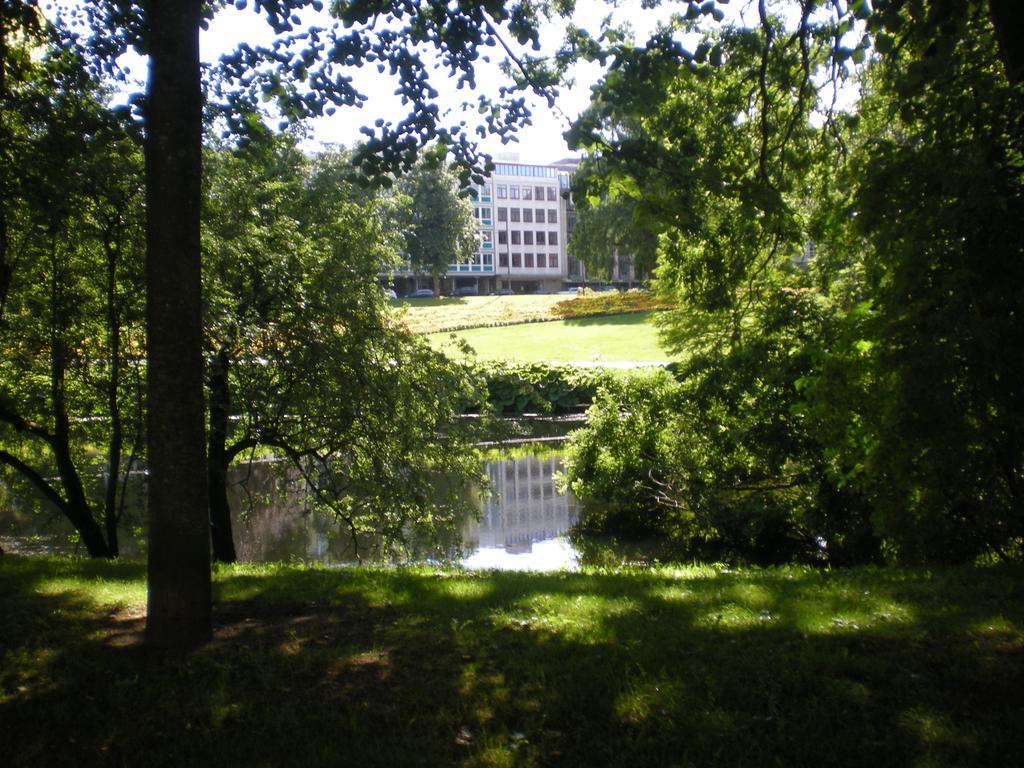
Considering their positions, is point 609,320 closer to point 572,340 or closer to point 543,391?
point 572,340

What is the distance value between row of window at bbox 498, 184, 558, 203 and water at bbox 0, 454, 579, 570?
8073 cm

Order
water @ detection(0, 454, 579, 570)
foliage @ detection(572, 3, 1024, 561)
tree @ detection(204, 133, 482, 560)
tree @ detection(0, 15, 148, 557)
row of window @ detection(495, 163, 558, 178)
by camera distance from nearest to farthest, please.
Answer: foliage @ detection(572, 3, 1024, 561) < tree @ detection(0, 15, 148, 557) < tree @ detection(204, 133, 482, 560) < water @ detection(0, 454, 579, 570) < row of window @ detection(495, 163, 558, 178)

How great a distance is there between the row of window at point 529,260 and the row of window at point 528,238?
A: 1354 millimetres

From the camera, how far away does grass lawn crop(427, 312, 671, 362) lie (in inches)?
1714

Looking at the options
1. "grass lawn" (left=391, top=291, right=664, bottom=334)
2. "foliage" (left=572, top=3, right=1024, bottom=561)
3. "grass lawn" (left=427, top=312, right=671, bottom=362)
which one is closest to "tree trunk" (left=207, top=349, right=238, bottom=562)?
"foliage" (left=572, top=3, right=1024, bottom=561)

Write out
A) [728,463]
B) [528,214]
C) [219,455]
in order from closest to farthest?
[219,455]
[728,463]
[528,214]

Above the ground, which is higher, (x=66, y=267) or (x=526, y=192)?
(x=526, y=192)

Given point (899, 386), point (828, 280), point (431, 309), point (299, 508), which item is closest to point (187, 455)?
point (899, 386)

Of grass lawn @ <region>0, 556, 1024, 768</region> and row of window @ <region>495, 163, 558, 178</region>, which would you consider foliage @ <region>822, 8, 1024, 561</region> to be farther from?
row of window @ <region>495, 163, 558, 178</region>

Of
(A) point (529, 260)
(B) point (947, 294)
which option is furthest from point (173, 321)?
(A) point (529, 260)

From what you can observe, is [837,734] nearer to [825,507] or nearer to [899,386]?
[899,386]

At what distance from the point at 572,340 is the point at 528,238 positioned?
55.4m

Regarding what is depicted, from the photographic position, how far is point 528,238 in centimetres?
10162

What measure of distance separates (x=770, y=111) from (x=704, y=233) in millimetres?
1392
